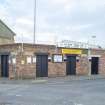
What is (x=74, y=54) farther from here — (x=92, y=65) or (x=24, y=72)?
(x=24, y=72)

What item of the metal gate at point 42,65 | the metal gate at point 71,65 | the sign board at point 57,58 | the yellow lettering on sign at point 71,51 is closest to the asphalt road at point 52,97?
the metal gate at point 42,65

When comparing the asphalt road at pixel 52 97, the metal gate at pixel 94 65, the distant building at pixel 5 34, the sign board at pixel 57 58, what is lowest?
the asphalt road at pixel 52 97

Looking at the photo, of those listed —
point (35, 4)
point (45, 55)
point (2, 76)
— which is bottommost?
point (2, 76)

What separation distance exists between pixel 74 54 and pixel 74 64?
1305mm

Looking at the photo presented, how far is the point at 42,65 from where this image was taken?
37.9 metres

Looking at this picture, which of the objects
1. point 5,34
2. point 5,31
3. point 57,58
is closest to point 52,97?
point 57,58

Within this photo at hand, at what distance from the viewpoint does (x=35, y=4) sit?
5272 centimetres

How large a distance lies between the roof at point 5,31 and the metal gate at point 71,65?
16119 mm

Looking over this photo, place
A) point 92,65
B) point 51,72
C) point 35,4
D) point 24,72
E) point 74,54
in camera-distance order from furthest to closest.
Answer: point 35,4 < point 92,65 < point 74,54 < point 51,72 < point 24,72

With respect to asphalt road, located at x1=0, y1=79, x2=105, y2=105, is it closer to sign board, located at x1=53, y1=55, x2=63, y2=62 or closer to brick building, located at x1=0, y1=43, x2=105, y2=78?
brick building, located at x1=0, y1=43, x2=105, y2=78

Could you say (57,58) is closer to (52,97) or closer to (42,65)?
(42,65)

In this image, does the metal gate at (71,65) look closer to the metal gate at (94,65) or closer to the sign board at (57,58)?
the sign board at (57,58)

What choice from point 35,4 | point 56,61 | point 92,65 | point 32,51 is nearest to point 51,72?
point 56,61

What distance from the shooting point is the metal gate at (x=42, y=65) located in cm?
3758
